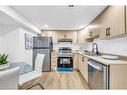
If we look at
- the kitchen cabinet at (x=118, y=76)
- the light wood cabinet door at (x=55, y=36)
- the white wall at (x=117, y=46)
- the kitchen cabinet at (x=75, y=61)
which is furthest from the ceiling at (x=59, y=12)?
the light wood cabinet door at (x=55, y=36)

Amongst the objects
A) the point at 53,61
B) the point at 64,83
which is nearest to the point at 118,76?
the point at 64,83

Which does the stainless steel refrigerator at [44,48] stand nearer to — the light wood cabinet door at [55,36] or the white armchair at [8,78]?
the light wood cabinet door at [55,36]

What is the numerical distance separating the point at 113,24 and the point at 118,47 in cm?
73

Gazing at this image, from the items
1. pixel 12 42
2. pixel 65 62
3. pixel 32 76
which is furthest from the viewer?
pixel 65 62

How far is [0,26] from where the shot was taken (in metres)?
4.37

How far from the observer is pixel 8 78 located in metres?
1.39

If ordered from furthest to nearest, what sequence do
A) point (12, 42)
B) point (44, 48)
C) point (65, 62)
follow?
point (65, 62) → point (44, 48) → point (12, 42)

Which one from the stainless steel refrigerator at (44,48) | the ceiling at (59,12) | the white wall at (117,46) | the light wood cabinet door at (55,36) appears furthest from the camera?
the light wood cabinet door at (55,36)

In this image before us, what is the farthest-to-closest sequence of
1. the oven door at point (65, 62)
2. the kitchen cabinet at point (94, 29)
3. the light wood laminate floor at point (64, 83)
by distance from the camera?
the oven door at point (65, 62) < the kitchen cabinet at point (94, 29) < the light wood laminate floor at point (64, 83)

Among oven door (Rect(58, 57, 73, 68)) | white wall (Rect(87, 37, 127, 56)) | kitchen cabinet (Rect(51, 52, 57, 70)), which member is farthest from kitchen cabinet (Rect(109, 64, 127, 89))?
kitchen cabinet (Rect(51, 52, 57, 70))

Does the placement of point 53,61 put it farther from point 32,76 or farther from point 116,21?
point 116,21

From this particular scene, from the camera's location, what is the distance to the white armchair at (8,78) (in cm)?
132
